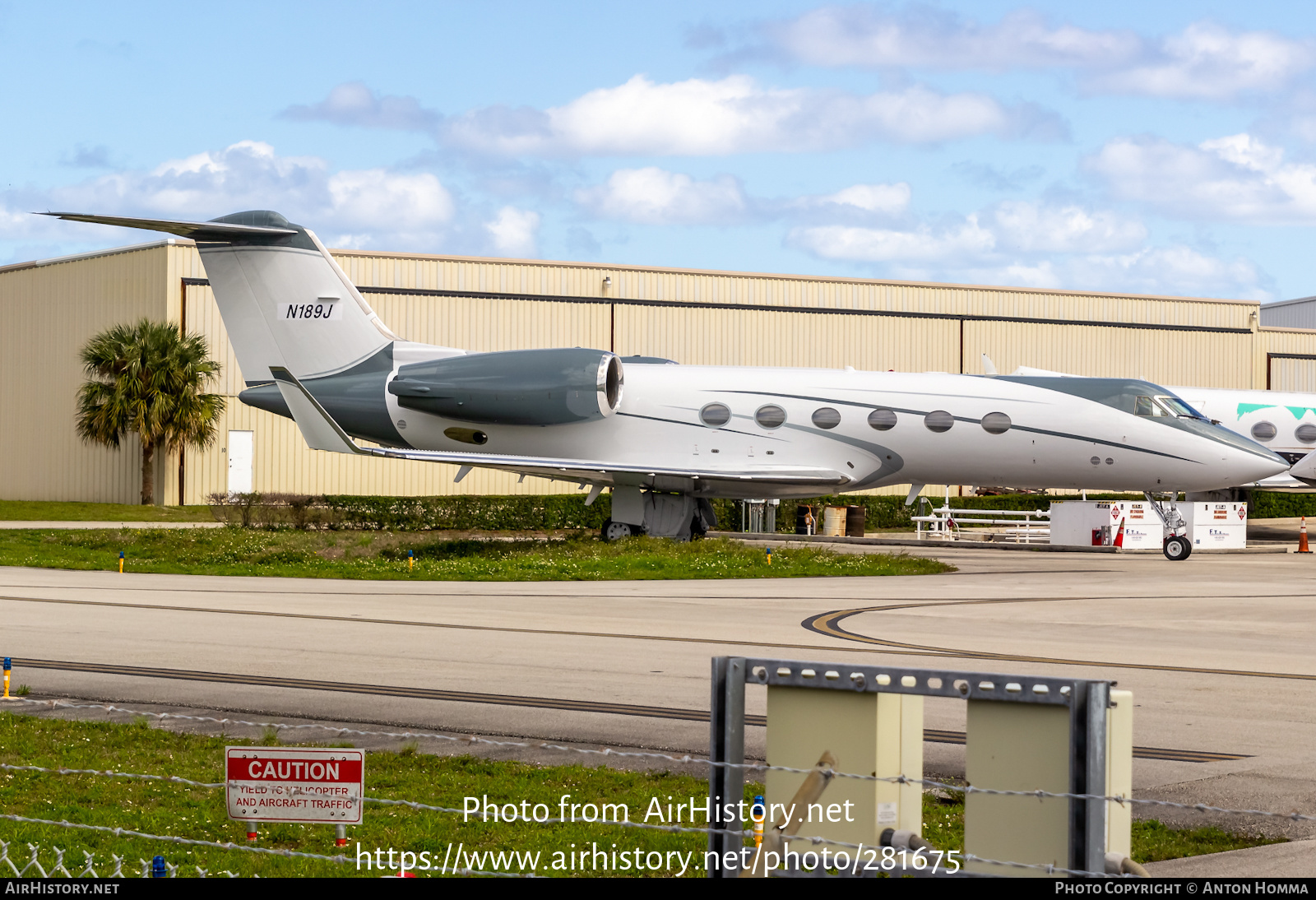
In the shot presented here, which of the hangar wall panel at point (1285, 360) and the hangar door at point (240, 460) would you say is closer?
the hangar door at point (240, 460)

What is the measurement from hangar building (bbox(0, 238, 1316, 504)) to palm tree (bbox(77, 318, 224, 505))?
100 centimetres

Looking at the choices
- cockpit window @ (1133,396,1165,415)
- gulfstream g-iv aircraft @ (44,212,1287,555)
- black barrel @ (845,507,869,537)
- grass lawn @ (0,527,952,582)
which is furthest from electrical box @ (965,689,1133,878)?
black barrel @ (845,507,869,537)

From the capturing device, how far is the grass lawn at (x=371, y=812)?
669 cm

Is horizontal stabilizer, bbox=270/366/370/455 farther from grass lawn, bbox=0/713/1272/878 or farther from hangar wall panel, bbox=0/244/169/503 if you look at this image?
hangar wall panel, bbox=0/244/169/503

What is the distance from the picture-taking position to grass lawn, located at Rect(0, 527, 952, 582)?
24609 millimetres

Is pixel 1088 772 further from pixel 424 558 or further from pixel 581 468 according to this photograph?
pixel 424 558

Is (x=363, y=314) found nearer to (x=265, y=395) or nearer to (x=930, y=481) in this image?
(x=265, y=395)

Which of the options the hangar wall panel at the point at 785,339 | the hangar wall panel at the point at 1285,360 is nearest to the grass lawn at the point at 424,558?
the hangar wall panel at the point at 785,339

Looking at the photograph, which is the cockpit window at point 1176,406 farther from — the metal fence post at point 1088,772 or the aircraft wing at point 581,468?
the metal fence post at point 1088,772

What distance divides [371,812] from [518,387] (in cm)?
2089

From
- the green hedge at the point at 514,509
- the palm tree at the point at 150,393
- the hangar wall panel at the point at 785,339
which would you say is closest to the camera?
the green hedge at the point at 514,509

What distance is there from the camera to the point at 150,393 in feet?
152

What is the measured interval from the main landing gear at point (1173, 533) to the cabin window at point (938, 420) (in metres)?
5.20

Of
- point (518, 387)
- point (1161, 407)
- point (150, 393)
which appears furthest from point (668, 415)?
point (150, 393)
